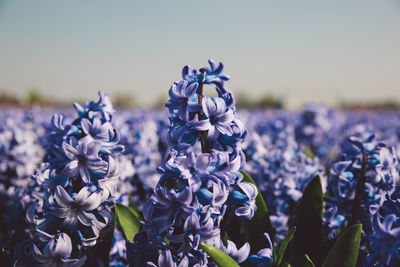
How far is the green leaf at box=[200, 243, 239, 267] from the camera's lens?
45.5 inches

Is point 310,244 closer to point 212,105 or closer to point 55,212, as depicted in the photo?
point 212,105

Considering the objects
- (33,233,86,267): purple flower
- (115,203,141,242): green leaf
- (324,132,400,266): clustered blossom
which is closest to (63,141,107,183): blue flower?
(33,233,86,267): purple flower

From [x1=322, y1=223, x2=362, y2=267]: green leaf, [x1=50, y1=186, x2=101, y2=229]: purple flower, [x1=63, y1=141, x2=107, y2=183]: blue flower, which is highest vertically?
[x1=63, y1=141, x2=107, y2=183]: blue flower

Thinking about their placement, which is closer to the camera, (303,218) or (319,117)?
(303,218)

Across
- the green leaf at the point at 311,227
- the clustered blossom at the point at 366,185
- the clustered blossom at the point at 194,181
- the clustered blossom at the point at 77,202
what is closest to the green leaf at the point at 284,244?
the clustered blossom at the point at 194,181

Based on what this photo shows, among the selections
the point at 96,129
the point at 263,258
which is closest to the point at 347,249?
the point at 263,258

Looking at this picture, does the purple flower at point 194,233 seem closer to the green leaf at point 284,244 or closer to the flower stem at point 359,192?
the green leaf at point 284,244

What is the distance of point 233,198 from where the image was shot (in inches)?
53.6

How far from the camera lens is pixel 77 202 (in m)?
1.39

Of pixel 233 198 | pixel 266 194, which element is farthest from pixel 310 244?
pixel 266 194

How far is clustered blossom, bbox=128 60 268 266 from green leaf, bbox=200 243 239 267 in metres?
0.04

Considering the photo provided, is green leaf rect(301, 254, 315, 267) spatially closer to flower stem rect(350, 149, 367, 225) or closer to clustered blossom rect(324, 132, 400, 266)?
clustered blossom rect(324, 132, 400, 266)

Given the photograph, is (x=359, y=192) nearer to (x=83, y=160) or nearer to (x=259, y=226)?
(x=259, y=226)

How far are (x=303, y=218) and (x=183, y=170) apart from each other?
91cm
